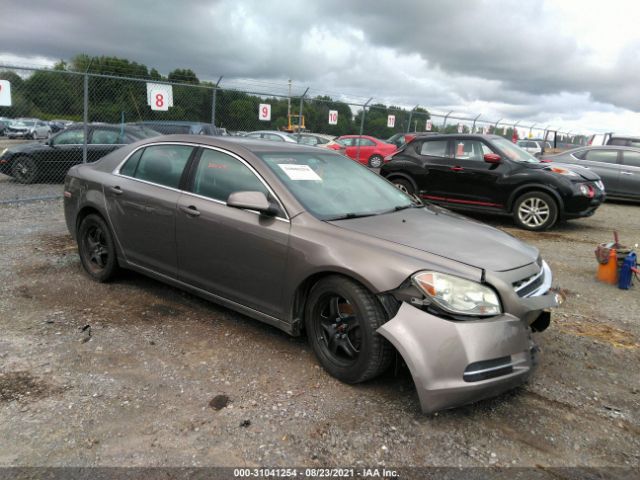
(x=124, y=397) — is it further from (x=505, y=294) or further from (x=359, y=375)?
(x=505, y=294)

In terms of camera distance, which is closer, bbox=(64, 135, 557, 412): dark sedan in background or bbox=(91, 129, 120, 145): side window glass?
bbox=(64, 135, 557, 412): dark sedan in background

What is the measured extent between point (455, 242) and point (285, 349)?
144 centimetres

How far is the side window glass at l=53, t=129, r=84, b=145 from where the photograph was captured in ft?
37.3

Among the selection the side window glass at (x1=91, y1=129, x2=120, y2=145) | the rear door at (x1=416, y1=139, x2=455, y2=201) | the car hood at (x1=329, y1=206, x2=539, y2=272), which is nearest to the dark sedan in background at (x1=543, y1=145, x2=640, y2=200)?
the rear door at (x1=416, y1=139, x2=455, y2=201)

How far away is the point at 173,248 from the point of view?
4.04m

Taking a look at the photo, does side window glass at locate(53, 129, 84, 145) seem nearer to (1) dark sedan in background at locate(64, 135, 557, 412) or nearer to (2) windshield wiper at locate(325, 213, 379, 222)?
(1) dark sedan in background at locate(64, 135, 557, 412)

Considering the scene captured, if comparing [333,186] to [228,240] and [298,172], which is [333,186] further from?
[228,240]

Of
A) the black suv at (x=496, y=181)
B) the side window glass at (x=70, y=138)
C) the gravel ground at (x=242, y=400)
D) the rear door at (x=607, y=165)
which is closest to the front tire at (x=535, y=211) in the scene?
the black suv at (x=496, y=181)

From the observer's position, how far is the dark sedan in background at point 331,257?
8.85 ft

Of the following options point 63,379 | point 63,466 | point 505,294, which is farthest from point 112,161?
point 505,294

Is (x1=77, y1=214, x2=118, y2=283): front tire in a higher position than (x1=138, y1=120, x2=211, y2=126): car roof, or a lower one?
lower

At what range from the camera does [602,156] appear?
12.7 m

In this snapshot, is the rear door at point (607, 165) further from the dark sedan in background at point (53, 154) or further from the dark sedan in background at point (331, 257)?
the dark sedan in background at point (53, 154)

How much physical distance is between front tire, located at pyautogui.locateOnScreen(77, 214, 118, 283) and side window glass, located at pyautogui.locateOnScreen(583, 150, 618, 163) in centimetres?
1230
